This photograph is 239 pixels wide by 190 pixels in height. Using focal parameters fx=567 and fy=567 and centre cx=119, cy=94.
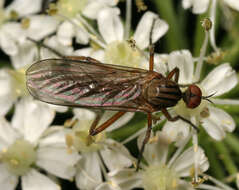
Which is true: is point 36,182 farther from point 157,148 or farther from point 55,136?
point 157,148

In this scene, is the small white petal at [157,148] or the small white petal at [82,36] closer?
the small white petal at [157,148]

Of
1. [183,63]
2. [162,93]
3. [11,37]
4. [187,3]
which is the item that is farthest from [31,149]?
[187,3]

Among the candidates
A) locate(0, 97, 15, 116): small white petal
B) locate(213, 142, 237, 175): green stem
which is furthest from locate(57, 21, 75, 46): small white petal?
locate(213, 142, 237, 175): green stem

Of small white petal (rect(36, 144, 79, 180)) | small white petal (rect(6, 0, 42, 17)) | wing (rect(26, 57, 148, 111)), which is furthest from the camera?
small white petal (rect(6, 0, 42, 17))

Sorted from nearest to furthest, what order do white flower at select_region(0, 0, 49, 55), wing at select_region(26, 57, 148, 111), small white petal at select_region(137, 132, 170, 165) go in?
wing at select_region(26, 57, 148, 111) < small white petal at select_region(137, 132, 170, 165) < white flower at select_region(0, 0, 49, 55)

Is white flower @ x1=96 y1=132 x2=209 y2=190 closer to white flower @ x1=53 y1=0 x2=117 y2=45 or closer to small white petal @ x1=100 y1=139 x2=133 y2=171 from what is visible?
small white petal @ x1=100 y1=139 x2=133 y2=171

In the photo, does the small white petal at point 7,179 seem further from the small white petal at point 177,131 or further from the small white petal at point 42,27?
the small white petal at point 177,131

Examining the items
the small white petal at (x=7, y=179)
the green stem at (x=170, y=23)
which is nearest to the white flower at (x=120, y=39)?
the green stem at (x=170, y=23)
